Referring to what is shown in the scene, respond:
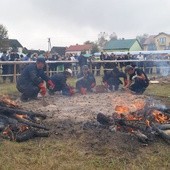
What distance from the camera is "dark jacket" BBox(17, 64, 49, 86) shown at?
12023 mm

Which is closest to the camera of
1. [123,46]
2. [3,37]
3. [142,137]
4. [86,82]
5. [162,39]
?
[142,137]

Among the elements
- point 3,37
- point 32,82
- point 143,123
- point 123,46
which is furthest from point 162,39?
point 143,123

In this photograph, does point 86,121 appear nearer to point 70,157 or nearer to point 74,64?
point 70,157

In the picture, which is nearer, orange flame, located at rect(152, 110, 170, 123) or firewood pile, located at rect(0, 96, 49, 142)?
firewood pile, located at rect(0, 96, 49, 142)

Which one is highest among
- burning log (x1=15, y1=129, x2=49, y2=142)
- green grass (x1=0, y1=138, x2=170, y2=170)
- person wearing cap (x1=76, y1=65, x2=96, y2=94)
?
person wearing cap (x1=76, y1=65, x2=96, y2=94)

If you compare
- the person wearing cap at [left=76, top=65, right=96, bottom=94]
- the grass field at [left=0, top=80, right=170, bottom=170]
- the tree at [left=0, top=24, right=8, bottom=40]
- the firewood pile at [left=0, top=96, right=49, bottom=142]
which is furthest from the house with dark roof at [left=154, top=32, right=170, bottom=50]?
the grass field at [left=0, top=80, right=170, bottom=170]

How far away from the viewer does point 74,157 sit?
20.5ft

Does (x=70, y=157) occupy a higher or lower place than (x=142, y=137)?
lower

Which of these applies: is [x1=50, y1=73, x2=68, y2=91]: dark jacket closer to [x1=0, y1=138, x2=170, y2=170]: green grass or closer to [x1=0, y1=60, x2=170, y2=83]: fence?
[x1=0, y1=60, x2=170, y2=83]: fence

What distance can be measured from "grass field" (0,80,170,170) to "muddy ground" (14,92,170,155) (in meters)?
0.16

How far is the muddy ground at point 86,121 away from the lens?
6844 mm

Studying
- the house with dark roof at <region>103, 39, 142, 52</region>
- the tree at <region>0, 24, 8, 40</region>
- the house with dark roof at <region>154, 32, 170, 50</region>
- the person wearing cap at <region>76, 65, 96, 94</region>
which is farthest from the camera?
the house with dark roof at <region>154, 32, 170, 50</region>

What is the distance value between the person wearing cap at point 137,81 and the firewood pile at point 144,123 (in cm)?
504

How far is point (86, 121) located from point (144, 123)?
61.9 inches
